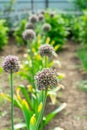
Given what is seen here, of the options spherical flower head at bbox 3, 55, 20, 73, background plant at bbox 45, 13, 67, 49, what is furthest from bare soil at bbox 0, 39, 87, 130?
spherical flower head at bbox 3, 55, 20, 73

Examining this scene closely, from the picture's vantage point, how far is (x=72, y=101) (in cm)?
494

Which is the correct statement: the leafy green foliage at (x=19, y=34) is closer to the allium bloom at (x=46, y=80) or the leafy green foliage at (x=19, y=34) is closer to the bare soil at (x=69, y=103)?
the bare soil at (x=69, y=103)

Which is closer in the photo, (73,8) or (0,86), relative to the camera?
(0,86)

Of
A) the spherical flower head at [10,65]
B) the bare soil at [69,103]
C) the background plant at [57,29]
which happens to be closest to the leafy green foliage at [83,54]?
the bare soil at [69,103]

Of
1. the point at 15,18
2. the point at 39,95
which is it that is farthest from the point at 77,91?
the point at 15,18

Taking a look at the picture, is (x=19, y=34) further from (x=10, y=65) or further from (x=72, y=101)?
(x=10, y=65)

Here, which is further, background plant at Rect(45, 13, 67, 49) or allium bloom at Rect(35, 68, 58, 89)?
background plant at Rect(45, 13, 67, 49)

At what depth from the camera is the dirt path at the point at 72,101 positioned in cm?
418

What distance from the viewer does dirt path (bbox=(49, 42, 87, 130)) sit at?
4.18 m

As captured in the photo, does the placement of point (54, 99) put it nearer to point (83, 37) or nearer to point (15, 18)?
point (83, 37)

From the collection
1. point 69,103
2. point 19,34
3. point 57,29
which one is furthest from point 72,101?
point 19,34

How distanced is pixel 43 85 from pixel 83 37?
551 centimetres

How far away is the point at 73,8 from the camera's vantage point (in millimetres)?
10500

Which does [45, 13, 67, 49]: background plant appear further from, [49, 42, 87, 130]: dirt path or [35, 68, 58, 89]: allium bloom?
[35, 68, 58, 89]: allium bloom
